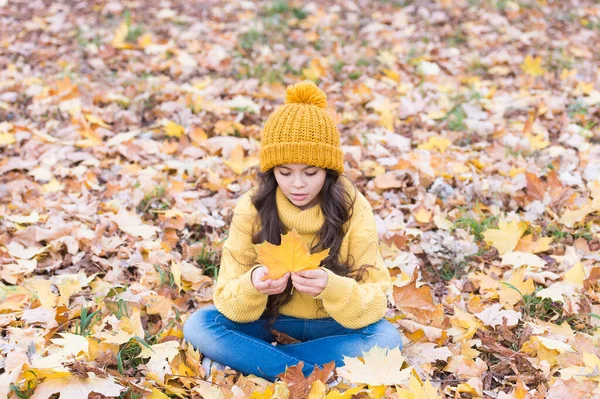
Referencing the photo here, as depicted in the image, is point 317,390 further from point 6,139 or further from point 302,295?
point 6,139

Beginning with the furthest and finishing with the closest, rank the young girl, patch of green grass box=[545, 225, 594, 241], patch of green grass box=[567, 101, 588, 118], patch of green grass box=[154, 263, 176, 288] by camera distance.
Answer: patch of green grass box=[567, 101, 588, 118] → patch of green grass box=[545, 225, 594, 241] → patch of green grass box=[154, 263, 176, 288] → the young girl

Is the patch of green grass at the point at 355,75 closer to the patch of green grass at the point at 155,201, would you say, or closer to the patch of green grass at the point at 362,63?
the patch of green grass at the point at 362,63

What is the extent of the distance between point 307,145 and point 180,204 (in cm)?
139

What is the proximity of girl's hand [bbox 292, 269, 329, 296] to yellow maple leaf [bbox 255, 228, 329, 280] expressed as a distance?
63 millimetres

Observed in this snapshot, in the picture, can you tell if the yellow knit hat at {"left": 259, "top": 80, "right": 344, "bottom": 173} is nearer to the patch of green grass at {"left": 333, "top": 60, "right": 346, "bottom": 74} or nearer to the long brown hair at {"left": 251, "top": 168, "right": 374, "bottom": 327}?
the long brown hair at {"left": 251, "top": 168, "right": 374, "bottom": 327}

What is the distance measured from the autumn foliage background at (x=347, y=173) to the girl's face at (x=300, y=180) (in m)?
0.61

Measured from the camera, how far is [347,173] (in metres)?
3.71

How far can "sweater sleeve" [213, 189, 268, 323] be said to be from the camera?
235 cm

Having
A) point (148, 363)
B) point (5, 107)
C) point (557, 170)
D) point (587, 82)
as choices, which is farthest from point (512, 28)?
point (148, 363)

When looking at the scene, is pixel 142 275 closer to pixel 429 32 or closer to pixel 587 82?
pixel 587 82

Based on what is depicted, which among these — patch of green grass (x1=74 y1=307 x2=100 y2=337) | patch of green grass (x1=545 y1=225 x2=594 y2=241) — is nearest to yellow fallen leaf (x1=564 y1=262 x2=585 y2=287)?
patch of green grass (x1=545 y1=225 x2=594 y2=241)

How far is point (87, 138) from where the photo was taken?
4.16 m

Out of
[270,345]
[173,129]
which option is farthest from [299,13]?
[270,345]

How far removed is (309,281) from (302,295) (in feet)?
1.32
